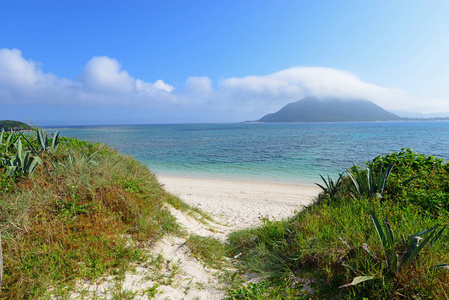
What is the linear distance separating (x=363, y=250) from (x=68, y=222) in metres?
5.03

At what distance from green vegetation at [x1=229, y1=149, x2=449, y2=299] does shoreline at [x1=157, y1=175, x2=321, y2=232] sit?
2.46m

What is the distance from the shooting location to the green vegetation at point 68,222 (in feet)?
10.3

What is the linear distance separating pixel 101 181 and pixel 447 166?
9135mm

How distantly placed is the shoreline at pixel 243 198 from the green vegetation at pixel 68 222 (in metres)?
2.16

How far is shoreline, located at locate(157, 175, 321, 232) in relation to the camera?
28.8 ft

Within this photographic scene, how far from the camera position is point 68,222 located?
Answer: 4.10m

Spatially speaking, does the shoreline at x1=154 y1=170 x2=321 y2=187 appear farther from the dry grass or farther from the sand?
the dry grass

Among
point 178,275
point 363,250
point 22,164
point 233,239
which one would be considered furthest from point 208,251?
point 22,164

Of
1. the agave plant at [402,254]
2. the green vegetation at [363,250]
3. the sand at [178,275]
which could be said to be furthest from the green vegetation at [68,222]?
the agave plant at [402,254]

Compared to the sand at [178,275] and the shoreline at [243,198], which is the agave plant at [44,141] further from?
the sand at [178,275]

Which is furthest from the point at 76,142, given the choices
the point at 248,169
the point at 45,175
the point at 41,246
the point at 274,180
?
the point at 248,169

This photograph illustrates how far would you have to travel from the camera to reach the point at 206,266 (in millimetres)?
4148

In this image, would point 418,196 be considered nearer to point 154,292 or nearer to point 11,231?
point 154,292

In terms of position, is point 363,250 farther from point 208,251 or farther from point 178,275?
point 178,275
